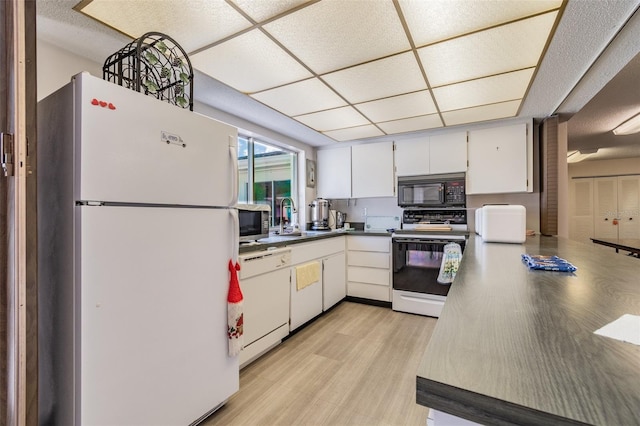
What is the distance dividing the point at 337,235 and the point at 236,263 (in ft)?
6.01

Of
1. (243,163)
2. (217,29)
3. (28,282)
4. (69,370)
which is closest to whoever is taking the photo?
(28,282)

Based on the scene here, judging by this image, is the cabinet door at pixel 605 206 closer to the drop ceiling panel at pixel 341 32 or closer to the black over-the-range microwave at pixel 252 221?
the drop ceiling panel at pixel 341 32

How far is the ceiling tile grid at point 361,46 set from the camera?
142 cm

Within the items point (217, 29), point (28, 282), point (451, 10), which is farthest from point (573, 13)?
point (28, 282)

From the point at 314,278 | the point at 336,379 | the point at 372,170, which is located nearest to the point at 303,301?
the point at 314,278

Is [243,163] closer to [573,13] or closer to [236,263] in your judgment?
[236,263]

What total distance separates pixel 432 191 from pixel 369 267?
3.99 feet

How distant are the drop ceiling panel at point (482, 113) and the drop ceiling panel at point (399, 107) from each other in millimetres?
301

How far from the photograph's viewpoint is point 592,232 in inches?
236

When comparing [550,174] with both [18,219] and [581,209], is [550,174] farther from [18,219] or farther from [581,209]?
[581,209]

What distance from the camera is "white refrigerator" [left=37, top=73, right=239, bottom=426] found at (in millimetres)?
1053

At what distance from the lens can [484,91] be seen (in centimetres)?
238

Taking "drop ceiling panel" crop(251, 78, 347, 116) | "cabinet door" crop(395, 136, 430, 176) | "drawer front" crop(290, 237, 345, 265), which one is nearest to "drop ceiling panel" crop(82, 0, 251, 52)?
"drop ceiling panel" crop(251, 78, 347, 116)

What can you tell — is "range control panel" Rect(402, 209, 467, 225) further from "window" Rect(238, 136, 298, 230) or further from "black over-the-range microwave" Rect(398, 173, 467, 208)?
"window" Rect(238, 136, 298, 230)
